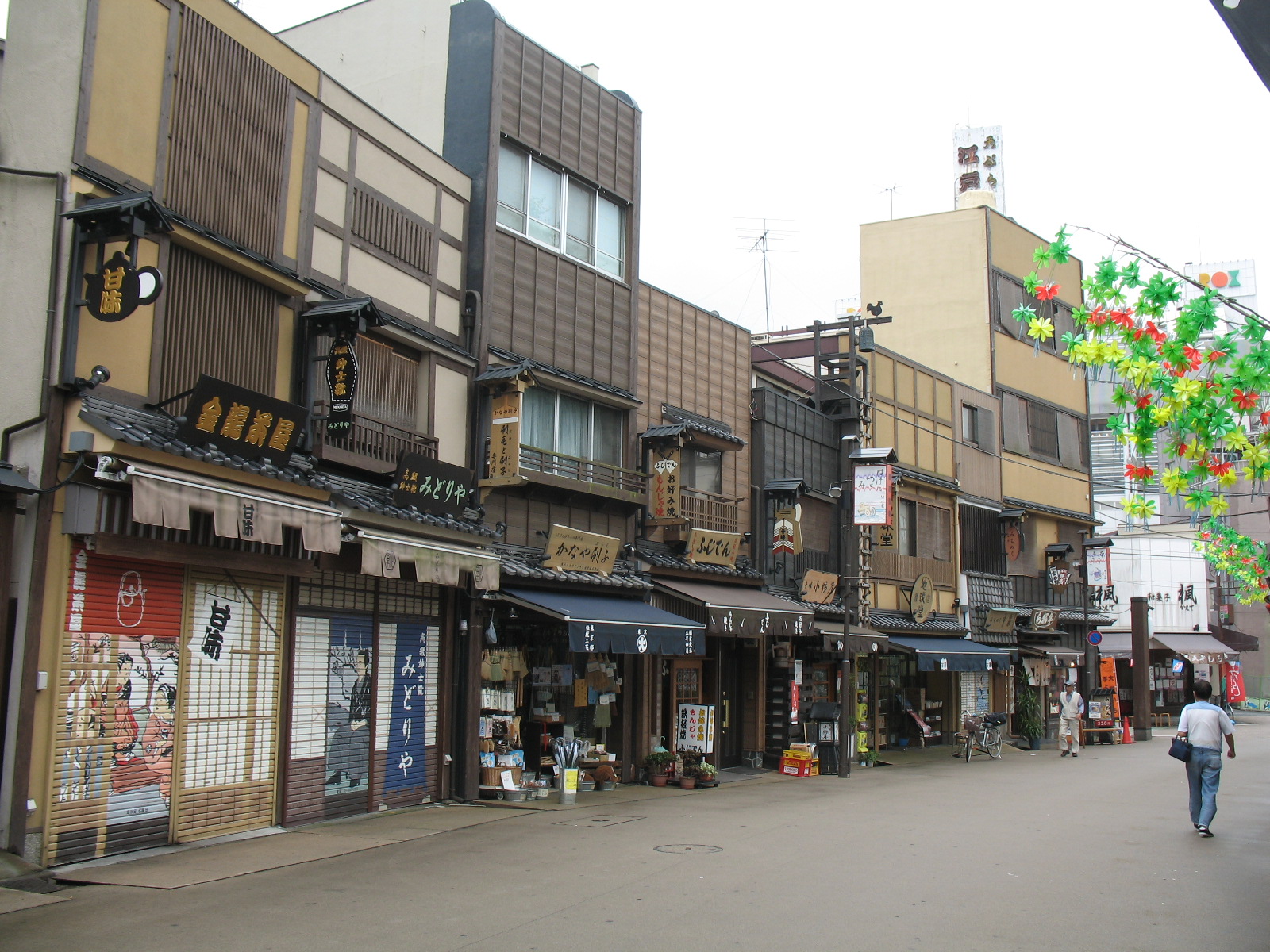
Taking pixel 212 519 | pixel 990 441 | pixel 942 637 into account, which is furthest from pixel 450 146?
pixel 990 441

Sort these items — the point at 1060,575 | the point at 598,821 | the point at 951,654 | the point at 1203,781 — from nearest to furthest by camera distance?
the point at 1203,781 → the point at 598,821 → the point at 951,654 → the point at 1060,575

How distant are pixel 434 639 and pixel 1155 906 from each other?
10621mm

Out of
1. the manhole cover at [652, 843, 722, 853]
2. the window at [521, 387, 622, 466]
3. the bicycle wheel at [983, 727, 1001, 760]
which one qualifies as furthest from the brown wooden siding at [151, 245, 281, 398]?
the bicycle wheel at [983, 727, 1001, 760]

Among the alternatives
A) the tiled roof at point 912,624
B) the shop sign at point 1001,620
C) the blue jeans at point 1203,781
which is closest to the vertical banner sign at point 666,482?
the tiled roof at point 912,624

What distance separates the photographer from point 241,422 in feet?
41.1

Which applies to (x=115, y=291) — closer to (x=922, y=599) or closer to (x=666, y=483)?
(x=666, y=483)

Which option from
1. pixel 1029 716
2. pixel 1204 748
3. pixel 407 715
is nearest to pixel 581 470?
pixel 407 715

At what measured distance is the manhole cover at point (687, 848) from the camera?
1288 cm

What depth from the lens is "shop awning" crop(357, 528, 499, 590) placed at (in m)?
14.1

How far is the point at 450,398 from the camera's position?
17.6 meters

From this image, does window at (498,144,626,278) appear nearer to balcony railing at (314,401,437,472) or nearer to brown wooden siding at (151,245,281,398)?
balcony railing at (314,401,437,472)

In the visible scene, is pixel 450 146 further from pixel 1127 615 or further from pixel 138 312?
pixel 1127 615

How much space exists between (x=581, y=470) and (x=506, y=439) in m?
2.55

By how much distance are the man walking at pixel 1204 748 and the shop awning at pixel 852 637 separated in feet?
33.4
